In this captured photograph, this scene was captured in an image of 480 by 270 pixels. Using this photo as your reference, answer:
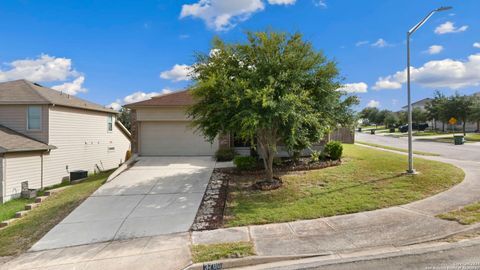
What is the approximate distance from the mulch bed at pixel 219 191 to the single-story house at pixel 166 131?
4055 millimetres

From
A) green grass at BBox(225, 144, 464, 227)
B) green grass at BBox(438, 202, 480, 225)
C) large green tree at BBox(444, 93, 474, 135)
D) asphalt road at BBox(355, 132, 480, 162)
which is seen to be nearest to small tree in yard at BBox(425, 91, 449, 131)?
large green tree at BBox(444, 93, 474, 135)

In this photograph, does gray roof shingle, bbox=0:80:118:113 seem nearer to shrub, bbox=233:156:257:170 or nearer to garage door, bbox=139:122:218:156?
garage door, bbox=139:122:218:156

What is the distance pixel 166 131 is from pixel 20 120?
8.46m

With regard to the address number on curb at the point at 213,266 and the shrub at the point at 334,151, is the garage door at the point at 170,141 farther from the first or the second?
the address number on curb at the point at 213,266

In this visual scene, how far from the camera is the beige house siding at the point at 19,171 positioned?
12.7m

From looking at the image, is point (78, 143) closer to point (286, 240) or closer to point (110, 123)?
point (110, 123)

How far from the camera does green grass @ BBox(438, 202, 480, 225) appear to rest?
564 centimetres

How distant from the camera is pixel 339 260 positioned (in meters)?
4.52

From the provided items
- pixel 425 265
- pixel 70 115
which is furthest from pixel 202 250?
pixel 70 115

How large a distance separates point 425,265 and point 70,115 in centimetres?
1942

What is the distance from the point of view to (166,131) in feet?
53.1

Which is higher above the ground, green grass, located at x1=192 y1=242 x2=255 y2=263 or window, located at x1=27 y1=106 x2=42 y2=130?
window, located at x1=27 y1=106 x2=42 y2=130

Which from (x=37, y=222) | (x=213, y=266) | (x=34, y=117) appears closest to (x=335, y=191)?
(x=213, y=266)

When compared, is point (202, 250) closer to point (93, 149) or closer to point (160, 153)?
point (160, 153)
